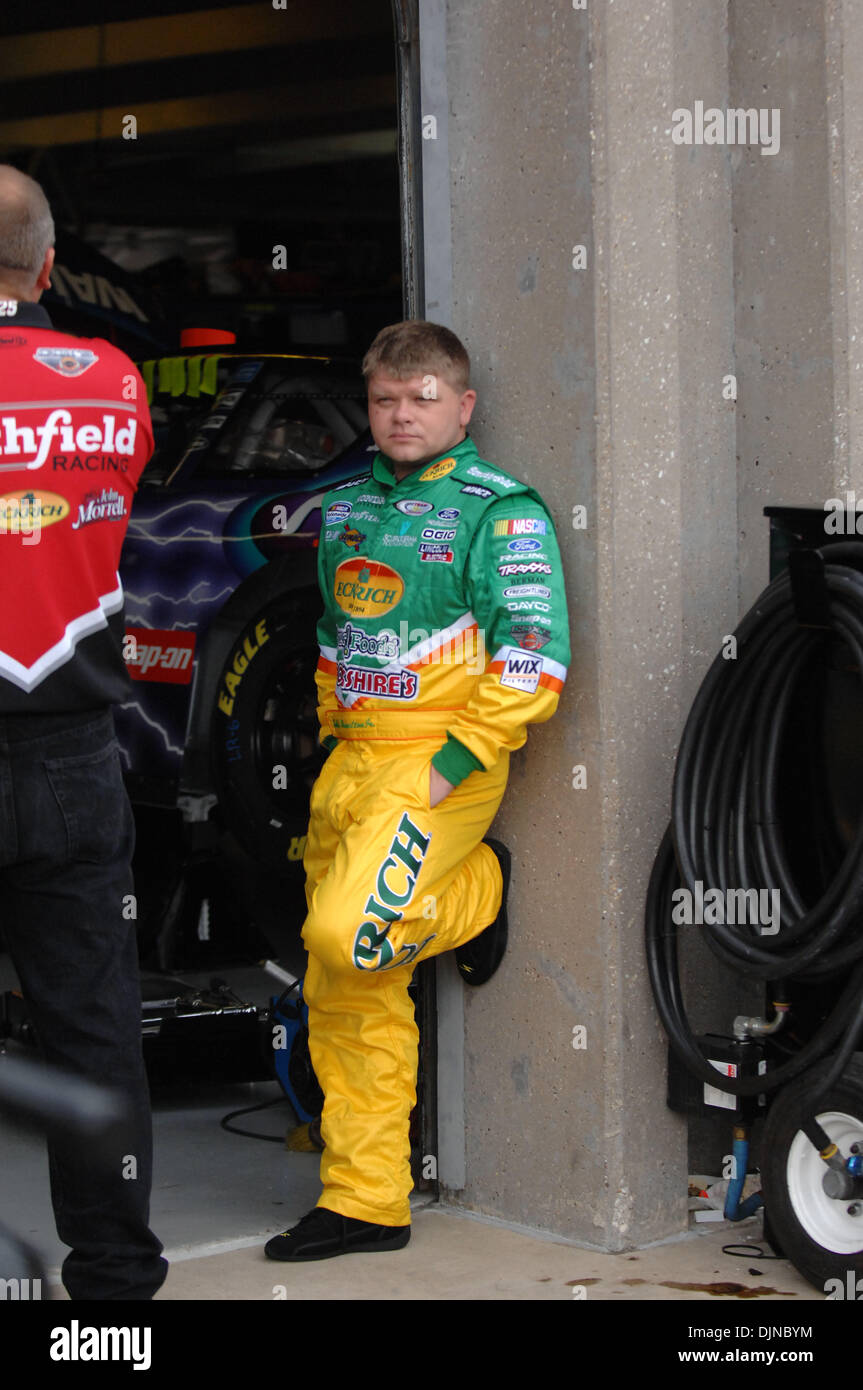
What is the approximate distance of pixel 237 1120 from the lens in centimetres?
482

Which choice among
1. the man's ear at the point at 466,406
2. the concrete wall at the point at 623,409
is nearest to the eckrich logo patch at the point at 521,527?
the concrete wall at the point at 623,409

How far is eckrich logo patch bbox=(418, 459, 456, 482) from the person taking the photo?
12.3ft

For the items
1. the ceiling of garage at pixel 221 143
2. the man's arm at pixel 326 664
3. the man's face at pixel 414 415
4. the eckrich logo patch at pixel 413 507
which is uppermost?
the ceiling of garage at pixel 221 143

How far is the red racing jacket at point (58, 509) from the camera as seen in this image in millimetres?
2680

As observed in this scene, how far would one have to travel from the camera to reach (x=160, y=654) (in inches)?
249

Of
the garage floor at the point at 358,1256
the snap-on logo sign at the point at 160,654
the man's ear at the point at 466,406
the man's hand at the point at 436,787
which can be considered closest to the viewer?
the garage floor at the point at 358,1256

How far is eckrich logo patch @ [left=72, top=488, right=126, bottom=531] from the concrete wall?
1.20 metres

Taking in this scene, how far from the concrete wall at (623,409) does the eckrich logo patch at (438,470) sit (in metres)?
0.18
